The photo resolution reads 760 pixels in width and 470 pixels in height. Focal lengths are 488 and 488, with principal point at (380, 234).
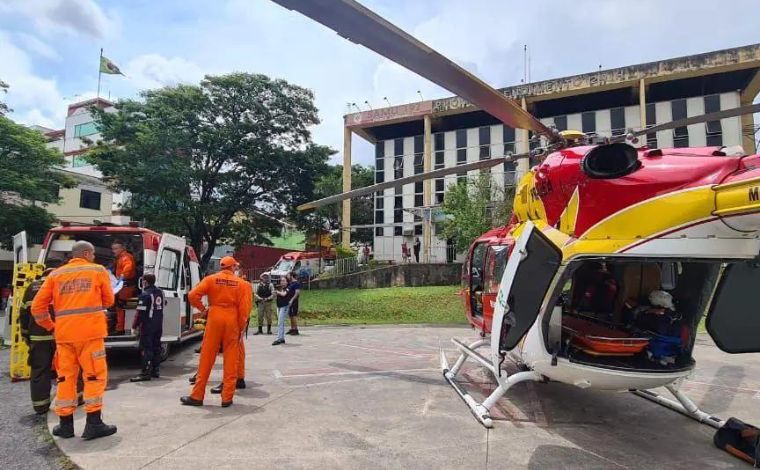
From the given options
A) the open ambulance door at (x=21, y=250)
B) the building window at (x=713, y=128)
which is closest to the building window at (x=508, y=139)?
the building window at (x=713, y=128)

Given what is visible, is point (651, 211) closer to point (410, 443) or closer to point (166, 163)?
point (410, 443)

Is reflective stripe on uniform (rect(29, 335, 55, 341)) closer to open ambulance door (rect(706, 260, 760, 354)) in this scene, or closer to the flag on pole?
open ambulance door (rect(706, 260, 760, 354))

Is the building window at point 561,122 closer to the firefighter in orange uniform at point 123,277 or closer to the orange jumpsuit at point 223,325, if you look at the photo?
the firefighter in orange uniform at point 123,277

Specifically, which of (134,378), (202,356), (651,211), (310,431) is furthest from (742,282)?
(134,378)

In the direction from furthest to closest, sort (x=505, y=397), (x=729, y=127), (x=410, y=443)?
(x=729, y=127) < (x=505, y=397) < (x=410, y=443)

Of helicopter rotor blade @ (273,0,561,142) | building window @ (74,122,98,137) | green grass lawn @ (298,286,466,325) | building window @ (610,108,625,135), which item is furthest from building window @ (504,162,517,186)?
building window @ (74,122,98,137)

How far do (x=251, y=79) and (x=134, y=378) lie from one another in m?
18.9

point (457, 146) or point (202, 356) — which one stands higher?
point (457, 146)

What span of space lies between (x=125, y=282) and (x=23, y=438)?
3.56 meters

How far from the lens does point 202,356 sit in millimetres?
5711

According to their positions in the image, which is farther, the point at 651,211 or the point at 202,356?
the point at 202,356

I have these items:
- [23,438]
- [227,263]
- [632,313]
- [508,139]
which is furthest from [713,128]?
[23,438]

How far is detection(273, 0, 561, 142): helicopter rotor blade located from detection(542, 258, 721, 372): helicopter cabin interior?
1756 mm

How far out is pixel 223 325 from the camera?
19.0 feet
